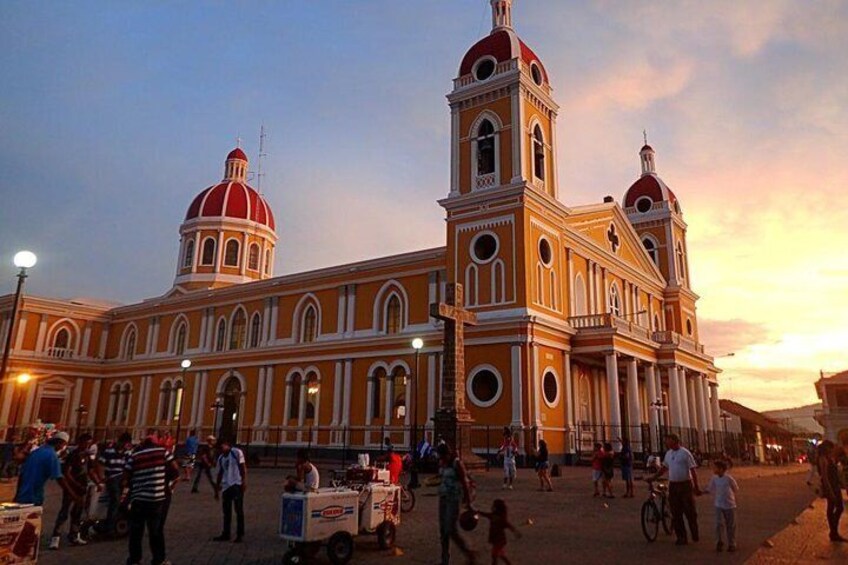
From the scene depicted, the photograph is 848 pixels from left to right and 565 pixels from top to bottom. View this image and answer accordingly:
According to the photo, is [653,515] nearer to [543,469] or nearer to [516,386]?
[543,469]

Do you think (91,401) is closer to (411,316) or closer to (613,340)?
(411,316)

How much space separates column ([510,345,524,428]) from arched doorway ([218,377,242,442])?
729 inches

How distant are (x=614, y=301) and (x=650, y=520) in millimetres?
Result: 25678

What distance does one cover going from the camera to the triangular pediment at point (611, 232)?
3238cm

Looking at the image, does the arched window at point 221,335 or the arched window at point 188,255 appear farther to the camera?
the arched window at point 188,255

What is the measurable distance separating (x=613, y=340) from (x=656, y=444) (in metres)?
5.79

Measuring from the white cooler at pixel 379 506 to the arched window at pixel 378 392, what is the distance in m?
21.6

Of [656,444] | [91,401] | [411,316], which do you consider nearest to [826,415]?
[656,444]

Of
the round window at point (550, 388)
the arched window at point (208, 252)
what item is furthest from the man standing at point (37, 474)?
the arched window at point (208, 252)

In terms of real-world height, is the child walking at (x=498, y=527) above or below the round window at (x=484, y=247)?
below

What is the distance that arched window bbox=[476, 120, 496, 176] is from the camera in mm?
29016

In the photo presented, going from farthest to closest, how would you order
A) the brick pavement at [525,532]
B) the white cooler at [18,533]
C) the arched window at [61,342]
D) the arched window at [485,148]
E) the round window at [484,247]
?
1. the arched window at [61,342]
2. the arched window at [485,148]
3. the round window at [484,247]
4. the brick pavement at [525,532]
5. the white cooler at [18,533]

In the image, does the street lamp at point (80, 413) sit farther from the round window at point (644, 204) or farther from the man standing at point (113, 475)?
the round window at point (644, 204)

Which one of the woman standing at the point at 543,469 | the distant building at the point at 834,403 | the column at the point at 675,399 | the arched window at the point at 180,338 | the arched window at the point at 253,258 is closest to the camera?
the woman standing at the point at 543,469
